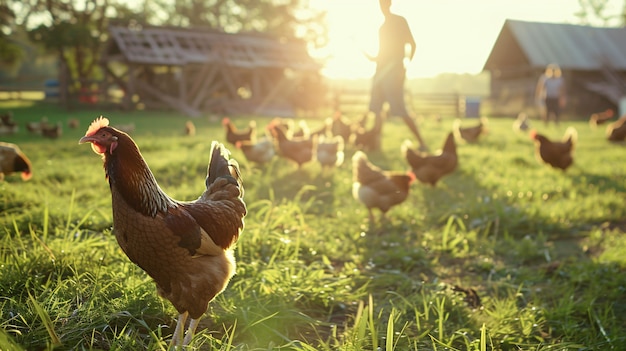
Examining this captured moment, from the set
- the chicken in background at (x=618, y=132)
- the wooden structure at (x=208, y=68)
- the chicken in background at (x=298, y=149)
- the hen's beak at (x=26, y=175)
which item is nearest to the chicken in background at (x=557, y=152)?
the chicken in background at (x=298, y=149)

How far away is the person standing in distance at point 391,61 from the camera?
350 inches

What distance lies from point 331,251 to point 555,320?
6.50ft

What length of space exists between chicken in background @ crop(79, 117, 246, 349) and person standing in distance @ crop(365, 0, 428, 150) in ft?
23.2

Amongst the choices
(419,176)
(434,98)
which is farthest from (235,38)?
(419,176)

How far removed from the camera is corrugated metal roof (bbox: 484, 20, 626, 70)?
86.7 ft

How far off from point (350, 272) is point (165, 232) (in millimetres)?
1955

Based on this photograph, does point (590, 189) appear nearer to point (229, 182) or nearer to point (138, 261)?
point (229, 182)

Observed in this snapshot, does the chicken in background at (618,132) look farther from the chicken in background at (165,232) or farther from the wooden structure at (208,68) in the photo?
the wooden structure at (208,68)

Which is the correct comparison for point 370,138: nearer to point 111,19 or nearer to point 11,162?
point 11,162

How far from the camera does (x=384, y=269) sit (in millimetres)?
4316

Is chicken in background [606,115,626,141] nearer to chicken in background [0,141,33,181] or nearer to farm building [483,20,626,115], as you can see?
farm building [483,20,626,115]

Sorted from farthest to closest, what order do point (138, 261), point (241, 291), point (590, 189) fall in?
point (590, 189), point (241, 291), point (138, 261)

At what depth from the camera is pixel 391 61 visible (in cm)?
935

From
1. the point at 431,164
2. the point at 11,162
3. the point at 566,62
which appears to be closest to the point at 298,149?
the point at 431,164
